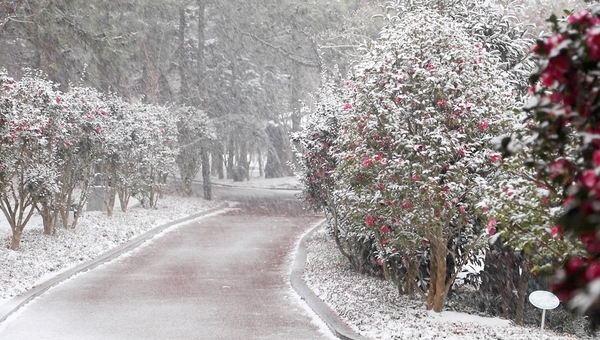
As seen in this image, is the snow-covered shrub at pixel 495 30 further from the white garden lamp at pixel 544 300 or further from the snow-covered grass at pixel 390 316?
the white garden lamp at pixel 544 300

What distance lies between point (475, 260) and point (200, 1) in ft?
77.2

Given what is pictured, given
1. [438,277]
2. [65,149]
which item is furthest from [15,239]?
[438,277]

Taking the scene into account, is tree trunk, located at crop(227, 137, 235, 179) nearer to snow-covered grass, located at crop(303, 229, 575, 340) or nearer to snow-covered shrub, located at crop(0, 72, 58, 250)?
snow-covered shrub, located at crop(0, 72, 58, 250)

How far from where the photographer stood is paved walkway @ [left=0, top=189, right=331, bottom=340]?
8.19 m

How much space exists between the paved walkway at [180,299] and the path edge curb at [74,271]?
0.13 meters

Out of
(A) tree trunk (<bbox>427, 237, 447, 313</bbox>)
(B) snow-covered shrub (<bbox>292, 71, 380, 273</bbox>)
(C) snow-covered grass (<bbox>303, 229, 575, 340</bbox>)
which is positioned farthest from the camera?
(B) snow-covered shrub (<bbox>292, 71, 380, 273</bbox>)

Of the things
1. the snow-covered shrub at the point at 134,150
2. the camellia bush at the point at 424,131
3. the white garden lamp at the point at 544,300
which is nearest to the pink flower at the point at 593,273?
the white garden lamp at the point at 544,300

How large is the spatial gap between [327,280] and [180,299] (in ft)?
9.16

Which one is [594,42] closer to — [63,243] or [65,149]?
[63,243]

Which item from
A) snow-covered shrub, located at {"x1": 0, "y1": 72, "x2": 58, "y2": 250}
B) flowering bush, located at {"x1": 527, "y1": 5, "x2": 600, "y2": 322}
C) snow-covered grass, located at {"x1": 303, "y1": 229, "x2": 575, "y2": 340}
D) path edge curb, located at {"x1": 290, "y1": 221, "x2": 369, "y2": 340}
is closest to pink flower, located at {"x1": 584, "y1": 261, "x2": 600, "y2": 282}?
flowering bush, located at {"x1": 527, "y1": 5, "x2": 600, "y2": 322}

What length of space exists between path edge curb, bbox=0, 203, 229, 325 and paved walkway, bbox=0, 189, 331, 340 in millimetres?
125

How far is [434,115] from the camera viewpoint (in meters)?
7.87

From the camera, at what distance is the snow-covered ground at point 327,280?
782 cm

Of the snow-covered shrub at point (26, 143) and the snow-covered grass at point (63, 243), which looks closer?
the snow-covered shrub at point (26, 143)
